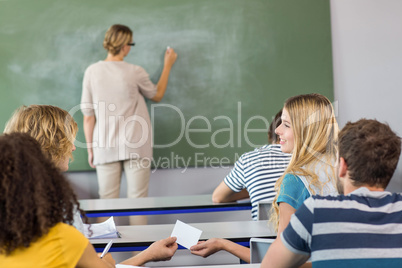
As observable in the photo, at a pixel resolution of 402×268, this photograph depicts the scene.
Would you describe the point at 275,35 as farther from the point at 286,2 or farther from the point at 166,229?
the point at 166,229

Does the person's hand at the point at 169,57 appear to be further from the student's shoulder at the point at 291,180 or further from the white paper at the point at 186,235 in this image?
the student's shoulder at the point at 291,180

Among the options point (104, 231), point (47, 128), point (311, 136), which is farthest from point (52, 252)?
point (311, 136)

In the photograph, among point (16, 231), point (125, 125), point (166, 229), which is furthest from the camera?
point (125, 125)

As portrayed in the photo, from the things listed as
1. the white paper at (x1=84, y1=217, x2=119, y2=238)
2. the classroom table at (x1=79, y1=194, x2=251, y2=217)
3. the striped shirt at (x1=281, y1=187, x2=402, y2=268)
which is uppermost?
the striped shirt at (x1=281, y1=187, x2=402, y2=268)

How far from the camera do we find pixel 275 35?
4414 millimetres

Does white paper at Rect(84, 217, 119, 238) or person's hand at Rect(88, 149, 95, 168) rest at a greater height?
person's hand at Rect(88, 149, 95, 168)

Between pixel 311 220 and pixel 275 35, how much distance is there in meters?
3.34

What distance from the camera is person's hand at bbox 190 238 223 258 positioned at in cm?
200

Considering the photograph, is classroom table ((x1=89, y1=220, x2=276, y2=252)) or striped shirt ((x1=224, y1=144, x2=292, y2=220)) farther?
striped shirt ((x1=224, y1=144, x2=292, y2=220))

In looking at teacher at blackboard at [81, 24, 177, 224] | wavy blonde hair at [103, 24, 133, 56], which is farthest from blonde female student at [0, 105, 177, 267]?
wavy blonde hair at [103, 24, 133, 56]

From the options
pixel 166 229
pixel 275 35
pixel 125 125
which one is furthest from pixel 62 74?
pixel 166 229

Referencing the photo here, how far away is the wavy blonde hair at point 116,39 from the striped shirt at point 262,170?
1850 mm

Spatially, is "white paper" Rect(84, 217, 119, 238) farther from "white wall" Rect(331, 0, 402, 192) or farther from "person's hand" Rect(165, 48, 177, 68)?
"white wall" Rect(331, 0, 402, 192)

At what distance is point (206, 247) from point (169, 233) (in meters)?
0.35
